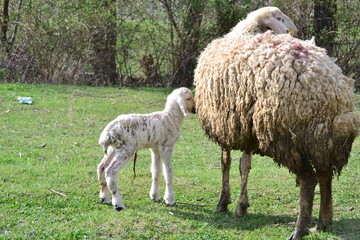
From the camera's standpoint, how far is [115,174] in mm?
6938

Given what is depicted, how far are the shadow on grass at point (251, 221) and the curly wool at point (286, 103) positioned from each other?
2.85 feet

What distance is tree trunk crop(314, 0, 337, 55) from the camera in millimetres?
17016

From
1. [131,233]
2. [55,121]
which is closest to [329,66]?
[131,233]

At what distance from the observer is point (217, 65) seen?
266 inches

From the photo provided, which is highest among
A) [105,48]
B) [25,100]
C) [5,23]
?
[5,23]

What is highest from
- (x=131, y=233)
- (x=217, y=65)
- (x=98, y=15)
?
(x=98, y=15)

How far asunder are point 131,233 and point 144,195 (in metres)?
1.74

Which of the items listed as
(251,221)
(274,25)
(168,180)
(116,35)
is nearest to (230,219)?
(251,221)

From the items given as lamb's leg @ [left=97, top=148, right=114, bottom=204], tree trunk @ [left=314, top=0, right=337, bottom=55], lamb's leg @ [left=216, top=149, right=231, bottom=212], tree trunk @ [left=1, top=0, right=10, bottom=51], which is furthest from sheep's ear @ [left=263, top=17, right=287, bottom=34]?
tree trunk @ [left=1, top=0, right=10, bottom=51]

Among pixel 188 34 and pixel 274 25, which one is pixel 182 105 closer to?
pixel 274 25

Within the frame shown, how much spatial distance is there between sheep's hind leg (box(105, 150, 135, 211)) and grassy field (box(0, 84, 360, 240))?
0.41 ft

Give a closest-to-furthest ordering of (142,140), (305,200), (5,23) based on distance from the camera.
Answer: (305,200)
(142,140)
(5,23)

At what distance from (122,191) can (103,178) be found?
0.80 m

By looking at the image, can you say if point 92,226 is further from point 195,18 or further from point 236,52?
point 195,18
